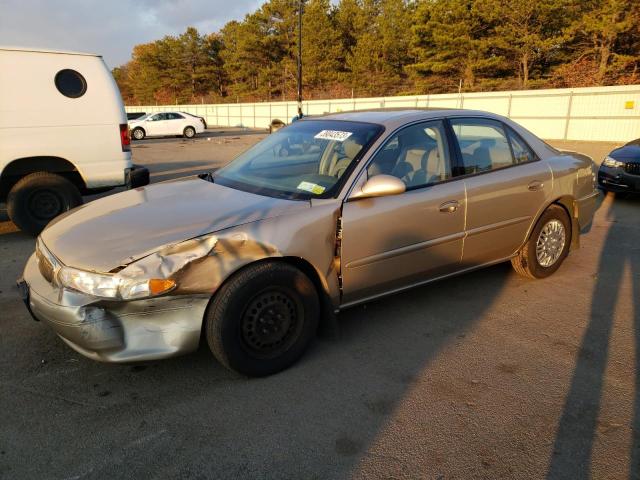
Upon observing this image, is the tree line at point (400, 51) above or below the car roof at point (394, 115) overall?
above

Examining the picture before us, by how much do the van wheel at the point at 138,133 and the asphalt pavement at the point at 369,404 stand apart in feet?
77.3

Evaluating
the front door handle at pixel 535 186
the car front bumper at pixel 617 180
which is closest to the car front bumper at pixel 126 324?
the front door handle at pixel 535 186

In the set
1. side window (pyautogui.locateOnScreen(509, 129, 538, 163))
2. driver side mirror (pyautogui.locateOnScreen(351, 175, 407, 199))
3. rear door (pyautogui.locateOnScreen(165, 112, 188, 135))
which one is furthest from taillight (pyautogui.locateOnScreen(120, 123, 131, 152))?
rear door (pyautogui.locateOnScreen(165, 112, 188, 135))

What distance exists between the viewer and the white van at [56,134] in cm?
560

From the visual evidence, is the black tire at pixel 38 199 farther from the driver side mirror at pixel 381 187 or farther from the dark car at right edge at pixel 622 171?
the dark car at right edge at pixel 622 171

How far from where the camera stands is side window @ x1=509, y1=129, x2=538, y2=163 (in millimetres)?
4219

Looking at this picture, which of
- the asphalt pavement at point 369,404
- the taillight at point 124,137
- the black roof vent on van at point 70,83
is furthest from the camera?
the taillight at point 124,137

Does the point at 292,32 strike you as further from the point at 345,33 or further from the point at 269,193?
the point at 269,193

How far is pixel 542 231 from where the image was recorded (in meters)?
4.40

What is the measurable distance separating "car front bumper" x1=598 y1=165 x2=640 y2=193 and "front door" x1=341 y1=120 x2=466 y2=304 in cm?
572

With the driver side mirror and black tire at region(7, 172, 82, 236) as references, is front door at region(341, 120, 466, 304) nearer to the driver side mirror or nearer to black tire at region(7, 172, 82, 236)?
the driver side mirror

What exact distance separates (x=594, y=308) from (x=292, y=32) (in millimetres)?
57328

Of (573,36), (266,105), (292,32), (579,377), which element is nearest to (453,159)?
(579,377)

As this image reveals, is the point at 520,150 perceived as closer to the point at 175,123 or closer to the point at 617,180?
the point at 617,180
